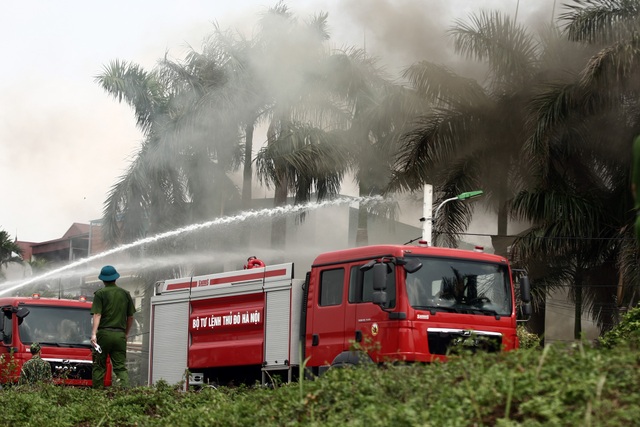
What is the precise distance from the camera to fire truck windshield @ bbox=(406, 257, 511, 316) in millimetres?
12688

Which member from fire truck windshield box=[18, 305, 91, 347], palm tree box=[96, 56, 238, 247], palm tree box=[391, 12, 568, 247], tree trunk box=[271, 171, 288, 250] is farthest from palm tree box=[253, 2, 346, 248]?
fire truck windshield box=[18, 305, 91, 347]

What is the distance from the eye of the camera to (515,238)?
82.8 feet

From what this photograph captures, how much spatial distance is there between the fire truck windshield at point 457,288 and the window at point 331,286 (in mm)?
1082

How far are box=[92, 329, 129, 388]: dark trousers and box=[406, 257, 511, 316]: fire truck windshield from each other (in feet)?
13.1

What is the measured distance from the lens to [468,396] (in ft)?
20.0

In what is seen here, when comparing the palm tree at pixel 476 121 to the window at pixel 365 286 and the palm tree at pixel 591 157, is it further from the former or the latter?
the window at pixel 365 286

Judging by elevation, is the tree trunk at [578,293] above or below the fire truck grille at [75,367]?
above

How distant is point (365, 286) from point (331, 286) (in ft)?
2.48

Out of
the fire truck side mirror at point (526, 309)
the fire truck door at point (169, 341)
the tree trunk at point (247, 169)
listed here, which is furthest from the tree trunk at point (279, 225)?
the fire truck side mirror at point (526, 309)

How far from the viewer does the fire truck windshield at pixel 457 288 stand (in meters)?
12.7

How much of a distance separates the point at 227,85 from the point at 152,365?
2199 centimetres

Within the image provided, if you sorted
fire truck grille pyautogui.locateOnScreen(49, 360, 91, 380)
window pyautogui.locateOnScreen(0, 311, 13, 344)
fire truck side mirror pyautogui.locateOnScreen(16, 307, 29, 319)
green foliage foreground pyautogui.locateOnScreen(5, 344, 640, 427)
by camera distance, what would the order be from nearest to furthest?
green foliage foreground pyautogui.locateOnScreen(5, 344, 640, 427), fire truck side mirror pyautogui.locateOnScreen(16, 307, 29, 319), fire truck grille pyautogui.locateOnScreen(49, 360, 91, 380), window pyautogui.locateOnScreen(0, 311, 13, 344)

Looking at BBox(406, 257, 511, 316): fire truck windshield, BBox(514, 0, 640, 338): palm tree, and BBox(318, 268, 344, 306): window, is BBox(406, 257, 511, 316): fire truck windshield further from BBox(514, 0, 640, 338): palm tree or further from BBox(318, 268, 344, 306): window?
BBox(514, 0, 640, 338): palm tree

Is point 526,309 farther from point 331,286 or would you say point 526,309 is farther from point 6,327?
point 6,327
